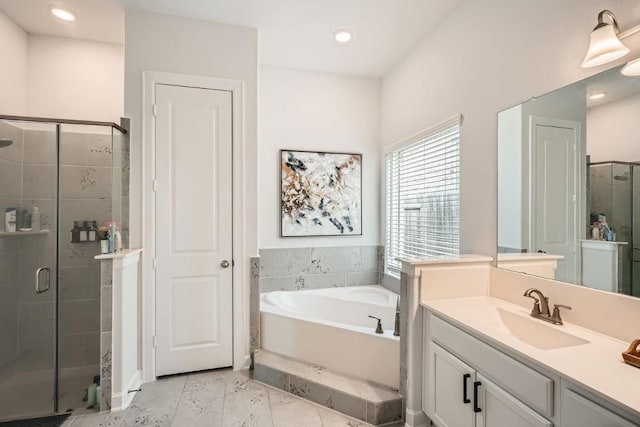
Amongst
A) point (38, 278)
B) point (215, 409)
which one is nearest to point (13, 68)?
point (38, 278)

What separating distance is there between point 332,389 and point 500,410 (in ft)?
3.64

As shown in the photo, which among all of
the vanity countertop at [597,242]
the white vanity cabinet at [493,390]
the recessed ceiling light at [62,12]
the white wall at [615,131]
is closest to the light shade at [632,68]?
the white wall at [615,131]

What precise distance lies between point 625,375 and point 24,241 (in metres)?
3.57

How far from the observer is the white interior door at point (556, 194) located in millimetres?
1562

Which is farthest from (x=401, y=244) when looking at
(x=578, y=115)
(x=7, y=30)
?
(x=7, y=30)

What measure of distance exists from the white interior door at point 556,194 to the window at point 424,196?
0.73 m

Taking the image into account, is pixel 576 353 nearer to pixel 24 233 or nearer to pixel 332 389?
pixel 332 389

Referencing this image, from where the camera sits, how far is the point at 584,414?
1.01 meters

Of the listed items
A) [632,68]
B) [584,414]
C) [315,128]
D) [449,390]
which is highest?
[315,128]

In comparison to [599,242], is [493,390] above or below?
below

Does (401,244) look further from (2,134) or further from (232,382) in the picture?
(2,134)

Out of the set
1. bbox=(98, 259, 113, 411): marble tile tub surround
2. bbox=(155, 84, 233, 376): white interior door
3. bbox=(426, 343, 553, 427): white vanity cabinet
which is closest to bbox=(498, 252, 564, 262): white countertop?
bbox=(426, 343, 553, 427): white vanity cabinet

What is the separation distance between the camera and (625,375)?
105 centimetres

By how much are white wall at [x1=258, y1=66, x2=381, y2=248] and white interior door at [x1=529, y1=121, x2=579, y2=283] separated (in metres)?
1.99
